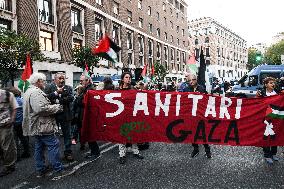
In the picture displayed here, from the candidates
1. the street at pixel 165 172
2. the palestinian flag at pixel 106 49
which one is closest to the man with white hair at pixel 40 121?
the street at pixel 165 172

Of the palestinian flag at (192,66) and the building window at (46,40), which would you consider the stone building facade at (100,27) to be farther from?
the palestinian flag at (192,66)

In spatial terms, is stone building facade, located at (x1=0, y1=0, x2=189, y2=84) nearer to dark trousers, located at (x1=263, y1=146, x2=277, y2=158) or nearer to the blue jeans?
the blue jeans

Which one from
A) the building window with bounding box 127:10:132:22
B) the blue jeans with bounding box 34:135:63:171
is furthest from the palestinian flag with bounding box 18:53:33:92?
the building window with bounding box 127:10:132:22

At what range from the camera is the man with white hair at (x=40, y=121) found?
5629 mm

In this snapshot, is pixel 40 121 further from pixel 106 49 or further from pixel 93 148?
pixel 106 49

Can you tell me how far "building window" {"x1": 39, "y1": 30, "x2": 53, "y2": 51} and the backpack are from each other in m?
18.5

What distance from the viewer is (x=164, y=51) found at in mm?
52750

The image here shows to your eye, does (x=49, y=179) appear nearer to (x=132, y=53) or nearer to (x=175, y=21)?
(x=132, y=53)

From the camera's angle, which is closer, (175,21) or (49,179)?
(49,179)

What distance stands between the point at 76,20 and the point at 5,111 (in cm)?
2426

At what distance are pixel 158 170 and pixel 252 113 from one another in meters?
2.05

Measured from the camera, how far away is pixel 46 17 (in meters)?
24.9

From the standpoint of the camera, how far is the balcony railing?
24312mm

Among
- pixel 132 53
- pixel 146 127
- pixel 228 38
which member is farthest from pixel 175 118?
pixel 228 38
